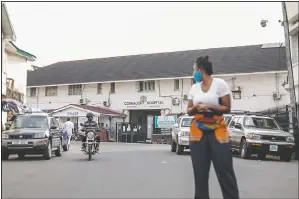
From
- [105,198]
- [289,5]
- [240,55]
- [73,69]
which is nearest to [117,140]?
[73,69]

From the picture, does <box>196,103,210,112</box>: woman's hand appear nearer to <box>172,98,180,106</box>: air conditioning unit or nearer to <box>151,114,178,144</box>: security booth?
<box>151,114,178,144</box>: security booth

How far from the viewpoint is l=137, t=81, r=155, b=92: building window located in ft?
104

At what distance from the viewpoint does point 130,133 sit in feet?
100

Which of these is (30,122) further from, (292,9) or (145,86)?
(145,86)

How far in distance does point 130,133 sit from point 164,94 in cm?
352

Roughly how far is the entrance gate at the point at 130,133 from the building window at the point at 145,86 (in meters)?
2.77

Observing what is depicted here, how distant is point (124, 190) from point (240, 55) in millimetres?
17767

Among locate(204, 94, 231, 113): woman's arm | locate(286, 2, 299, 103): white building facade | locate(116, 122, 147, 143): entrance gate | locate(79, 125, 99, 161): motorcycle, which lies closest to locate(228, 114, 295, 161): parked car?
locate(204, 94, 231, 113): woman's arm

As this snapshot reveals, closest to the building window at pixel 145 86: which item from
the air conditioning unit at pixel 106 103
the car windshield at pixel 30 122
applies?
the air conditioning unit at pixel 106 103

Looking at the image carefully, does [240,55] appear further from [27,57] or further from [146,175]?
[146,175]

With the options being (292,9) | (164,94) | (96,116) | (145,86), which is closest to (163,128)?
(164,94)

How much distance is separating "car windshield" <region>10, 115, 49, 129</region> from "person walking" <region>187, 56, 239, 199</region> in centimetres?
1004

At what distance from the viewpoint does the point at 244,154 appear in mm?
7312

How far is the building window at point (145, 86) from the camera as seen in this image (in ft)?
104
